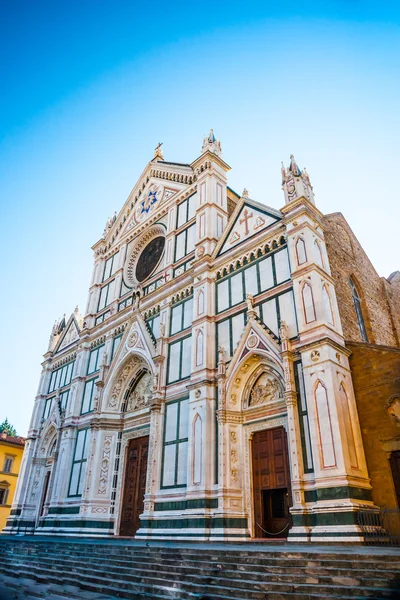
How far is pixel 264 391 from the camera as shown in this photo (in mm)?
15141

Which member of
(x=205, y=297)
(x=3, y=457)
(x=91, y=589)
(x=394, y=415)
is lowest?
→ (x=91, y=589)

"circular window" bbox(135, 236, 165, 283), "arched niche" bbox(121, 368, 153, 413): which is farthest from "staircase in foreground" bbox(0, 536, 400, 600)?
"circular window" bbox(135, 236, 165, 283)

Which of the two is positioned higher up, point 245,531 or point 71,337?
point 71,337

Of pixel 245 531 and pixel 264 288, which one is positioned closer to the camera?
pixel 245 531

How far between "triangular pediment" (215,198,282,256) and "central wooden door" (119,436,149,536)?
9.90m

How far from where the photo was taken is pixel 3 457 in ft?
128

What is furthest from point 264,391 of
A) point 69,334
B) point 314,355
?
point 69,334

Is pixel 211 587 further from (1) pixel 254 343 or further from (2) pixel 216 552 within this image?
(1) pixel 254 343

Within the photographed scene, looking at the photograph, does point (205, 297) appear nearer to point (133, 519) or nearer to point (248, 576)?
point (133, 519)

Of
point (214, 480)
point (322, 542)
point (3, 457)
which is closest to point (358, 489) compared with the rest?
point (322, 542)

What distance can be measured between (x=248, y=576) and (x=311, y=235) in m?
11.0

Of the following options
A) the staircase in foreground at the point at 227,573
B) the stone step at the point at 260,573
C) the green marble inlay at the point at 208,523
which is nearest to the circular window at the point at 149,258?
the green marble inlay at the point at 208,523

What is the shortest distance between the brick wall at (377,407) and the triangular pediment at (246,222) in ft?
21.0

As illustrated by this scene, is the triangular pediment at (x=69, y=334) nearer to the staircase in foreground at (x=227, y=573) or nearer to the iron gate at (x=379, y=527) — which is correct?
the staircase in foreground at (x=227, y=573)
